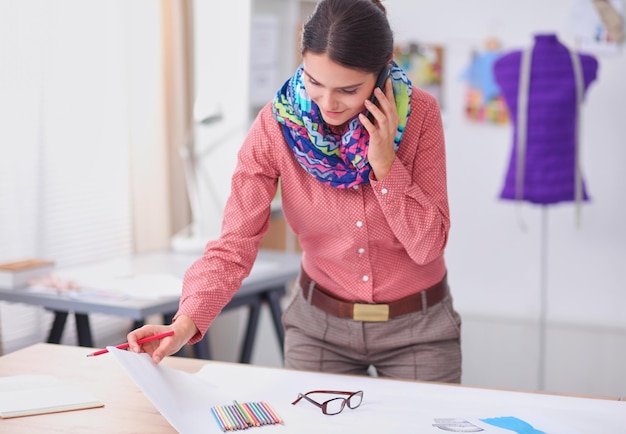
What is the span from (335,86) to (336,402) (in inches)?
20.3

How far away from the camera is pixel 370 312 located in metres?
1.57

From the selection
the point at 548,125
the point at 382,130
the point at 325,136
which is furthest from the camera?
the point at 548,125

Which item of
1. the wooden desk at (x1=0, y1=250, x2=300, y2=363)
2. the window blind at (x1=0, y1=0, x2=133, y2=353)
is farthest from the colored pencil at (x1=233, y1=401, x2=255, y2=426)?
the window blind at (x1=0, y1=0, x2=133, y2=353)

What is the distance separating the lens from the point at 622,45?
145 inches

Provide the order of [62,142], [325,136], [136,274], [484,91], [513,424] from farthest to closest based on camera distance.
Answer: [484,91], [62,142], [136,274], [325,136], [513,424]

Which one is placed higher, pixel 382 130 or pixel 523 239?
pixel 382 130

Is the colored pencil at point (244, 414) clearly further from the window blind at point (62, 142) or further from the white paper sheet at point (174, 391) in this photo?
the window blind at point (62, 142)

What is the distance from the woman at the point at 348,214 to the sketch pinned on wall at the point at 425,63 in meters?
2.46

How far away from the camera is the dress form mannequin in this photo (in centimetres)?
324

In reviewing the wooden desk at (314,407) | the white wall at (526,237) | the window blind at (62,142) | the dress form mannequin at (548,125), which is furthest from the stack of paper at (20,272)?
the white wall at (526,237)

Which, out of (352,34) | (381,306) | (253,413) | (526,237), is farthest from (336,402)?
(526,237)

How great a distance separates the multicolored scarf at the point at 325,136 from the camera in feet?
4.79

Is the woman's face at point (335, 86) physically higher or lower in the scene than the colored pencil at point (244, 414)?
higher

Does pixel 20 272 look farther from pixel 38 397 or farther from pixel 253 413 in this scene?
pixel 253 413
